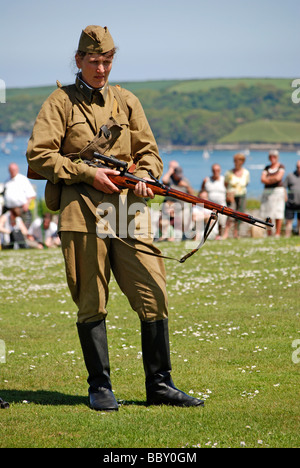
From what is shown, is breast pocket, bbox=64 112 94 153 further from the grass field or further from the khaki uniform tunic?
the grass field

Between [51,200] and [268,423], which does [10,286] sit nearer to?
[51,200]

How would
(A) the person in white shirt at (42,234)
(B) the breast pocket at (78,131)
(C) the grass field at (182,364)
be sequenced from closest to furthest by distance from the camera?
(C) the grass field at (182,364)
(B) the breast pocket at (78,131)
(A) the person in white shirt at (42,234)

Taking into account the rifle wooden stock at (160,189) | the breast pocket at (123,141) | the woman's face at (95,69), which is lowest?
the rifle wooden stock at (160,189)

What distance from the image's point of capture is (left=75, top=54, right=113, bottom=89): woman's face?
6.30 metres

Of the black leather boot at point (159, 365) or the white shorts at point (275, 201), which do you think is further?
the white shorts at point (275, 201)

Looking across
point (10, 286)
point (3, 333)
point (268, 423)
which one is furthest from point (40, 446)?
point (10, 286)

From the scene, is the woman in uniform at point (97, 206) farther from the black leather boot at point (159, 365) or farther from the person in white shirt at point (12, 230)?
the person in white shirt at point (12, 230)

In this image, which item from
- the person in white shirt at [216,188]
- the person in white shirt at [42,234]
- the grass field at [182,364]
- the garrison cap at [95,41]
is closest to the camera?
the grass field at [182,364]

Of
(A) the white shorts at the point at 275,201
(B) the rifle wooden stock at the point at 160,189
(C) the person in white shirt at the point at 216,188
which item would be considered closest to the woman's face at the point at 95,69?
(B) the rifle wooden stock at the point at 160,189

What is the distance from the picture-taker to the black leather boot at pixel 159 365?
21.2 feet

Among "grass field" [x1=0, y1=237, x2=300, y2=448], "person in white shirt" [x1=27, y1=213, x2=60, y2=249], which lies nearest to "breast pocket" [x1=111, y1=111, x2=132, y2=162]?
"grass field" [x1=0, y1=237, x2=300, y2=448]

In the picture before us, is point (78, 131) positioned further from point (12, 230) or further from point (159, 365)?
point (12, 230)

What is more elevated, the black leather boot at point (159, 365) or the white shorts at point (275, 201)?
the white shorts at point (275, 201)
